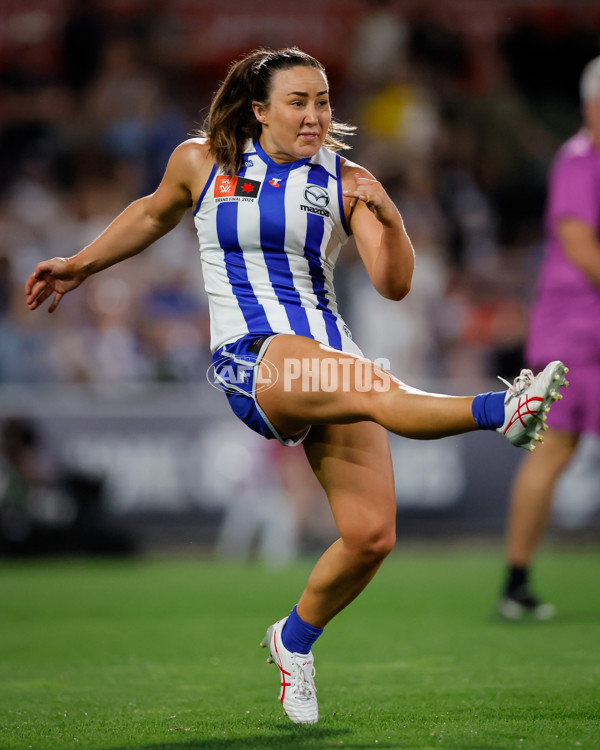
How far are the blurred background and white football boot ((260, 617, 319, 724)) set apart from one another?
420cm

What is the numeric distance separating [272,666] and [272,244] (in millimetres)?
2000

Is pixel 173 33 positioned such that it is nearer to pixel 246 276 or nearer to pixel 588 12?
pixel 588 12

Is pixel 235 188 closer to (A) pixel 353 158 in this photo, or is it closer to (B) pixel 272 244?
(B) pixel 272 244

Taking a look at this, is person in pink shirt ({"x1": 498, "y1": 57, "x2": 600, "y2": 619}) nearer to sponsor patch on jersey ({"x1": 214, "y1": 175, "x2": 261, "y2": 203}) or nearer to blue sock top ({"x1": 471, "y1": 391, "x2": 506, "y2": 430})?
sponsor patch on jersey ({"x1": 214, "y1": 175, "x2": 261, "y2": 203})

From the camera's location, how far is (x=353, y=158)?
11672mm

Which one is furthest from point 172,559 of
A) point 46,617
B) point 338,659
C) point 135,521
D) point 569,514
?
point 338,659

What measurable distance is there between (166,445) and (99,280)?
2.16 meters

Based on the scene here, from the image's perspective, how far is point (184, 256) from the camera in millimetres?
11023

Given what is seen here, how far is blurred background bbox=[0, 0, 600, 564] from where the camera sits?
881cm

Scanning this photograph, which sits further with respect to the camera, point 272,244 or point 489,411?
point 272,244

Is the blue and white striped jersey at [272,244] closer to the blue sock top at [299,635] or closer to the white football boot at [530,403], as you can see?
the white football boot at [530,403]

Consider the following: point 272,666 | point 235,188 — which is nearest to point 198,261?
point 272,666

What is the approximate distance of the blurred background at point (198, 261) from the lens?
8.81 metres

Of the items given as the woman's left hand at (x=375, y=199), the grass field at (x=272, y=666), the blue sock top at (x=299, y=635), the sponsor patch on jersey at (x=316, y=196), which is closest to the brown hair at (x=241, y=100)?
the sponsor patch on jersey at (x=316, y=196)
